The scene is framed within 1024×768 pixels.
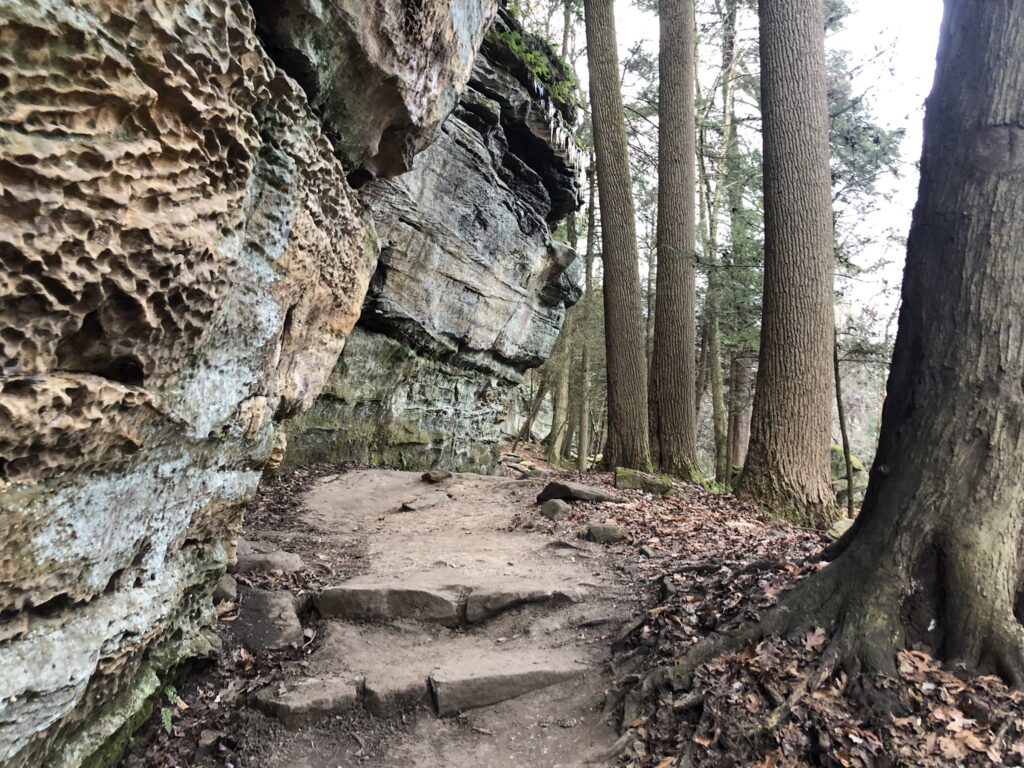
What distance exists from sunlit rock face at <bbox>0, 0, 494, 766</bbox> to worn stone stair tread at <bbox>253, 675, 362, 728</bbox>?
0.63 meters

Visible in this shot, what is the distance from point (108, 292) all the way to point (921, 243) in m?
4.10

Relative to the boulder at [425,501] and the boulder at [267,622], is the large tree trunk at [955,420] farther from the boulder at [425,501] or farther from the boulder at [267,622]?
the boulder at [425,501]

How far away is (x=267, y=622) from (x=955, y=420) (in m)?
4.76

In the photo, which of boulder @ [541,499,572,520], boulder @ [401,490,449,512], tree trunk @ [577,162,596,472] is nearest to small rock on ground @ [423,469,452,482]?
boulder @ [401,490,449,512]

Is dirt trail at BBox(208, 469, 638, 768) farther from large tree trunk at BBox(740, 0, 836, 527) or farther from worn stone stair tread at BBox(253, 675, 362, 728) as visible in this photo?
large tree trunk at BBox(740, 0, 836, 527)

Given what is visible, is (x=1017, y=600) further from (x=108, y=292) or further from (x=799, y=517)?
(x=799, y=517)

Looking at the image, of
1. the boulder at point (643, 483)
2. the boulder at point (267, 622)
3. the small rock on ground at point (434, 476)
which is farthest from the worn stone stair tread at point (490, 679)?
the small rock on ground at point (434, 476)

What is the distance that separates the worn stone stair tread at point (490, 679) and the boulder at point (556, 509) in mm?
3247

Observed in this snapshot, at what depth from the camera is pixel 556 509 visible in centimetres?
747

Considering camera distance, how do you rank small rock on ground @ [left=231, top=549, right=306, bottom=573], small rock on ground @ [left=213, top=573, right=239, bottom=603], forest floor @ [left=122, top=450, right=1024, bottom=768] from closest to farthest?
forest floor @ [left=122, top=450, right=1024, bottom=768] → small rock on ground @ [left=213, top=573, right=239, bottom=603] → small rock on ground @ [left=231, top=549, right=306, bottom=573]

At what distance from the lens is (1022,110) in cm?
326

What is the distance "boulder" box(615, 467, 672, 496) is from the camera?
8938 millimetres

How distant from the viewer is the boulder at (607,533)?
6359 millimetres

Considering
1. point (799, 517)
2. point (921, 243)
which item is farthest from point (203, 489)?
point (799, 517)
